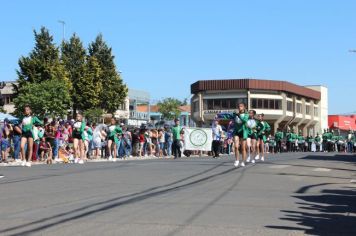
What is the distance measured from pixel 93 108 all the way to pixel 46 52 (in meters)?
11.8

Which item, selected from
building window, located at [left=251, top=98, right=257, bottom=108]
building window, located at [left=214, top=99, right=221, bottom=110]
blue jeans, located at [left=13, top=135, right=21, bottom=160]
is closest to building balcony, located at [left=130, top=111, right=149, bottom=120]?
building window, located at [left=214, top=99, right=221, bottom=110]

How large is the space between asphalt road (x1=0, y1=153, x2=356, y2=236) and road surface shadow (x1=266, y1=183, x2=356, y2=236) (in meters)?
0.01

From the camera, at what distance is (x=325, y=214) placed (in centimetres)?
786

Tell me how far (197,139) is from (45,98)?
30257 mm

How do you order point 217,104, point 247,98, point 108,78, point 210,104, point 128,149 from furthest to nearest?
point 210,104, point 217,104, point 247,98, point 108,78, point 128,149

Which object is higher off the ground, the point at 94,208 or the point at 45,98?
the point at 45,98

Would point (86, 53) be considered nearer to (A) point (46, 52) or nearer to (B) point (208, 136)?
(A) point (46, 52)

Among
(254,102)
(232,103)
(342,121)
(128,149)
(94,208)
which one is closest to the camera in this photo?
(94,208)

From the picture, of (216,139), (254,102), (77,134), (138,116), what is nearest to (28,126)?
(77,134)

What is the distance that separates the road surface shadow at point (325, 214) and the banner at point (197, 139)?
21072 mm

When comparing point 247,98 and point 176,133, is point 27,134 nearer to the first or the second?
point 176,133

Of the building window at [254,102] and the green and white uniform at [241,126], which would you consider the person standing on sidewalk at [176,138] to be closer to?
the green and white uniform at [241,126]

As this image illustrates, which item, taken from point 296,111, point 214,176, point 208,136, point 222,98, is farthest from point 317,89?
point 214,176

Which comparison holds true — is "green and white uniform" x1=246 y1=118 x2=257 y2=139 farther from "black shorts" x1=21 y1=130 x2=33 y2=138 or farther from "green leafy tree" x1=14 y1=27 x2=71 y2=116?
"green leafy tree" x1=14 y1=27 x2=71 y2=116
